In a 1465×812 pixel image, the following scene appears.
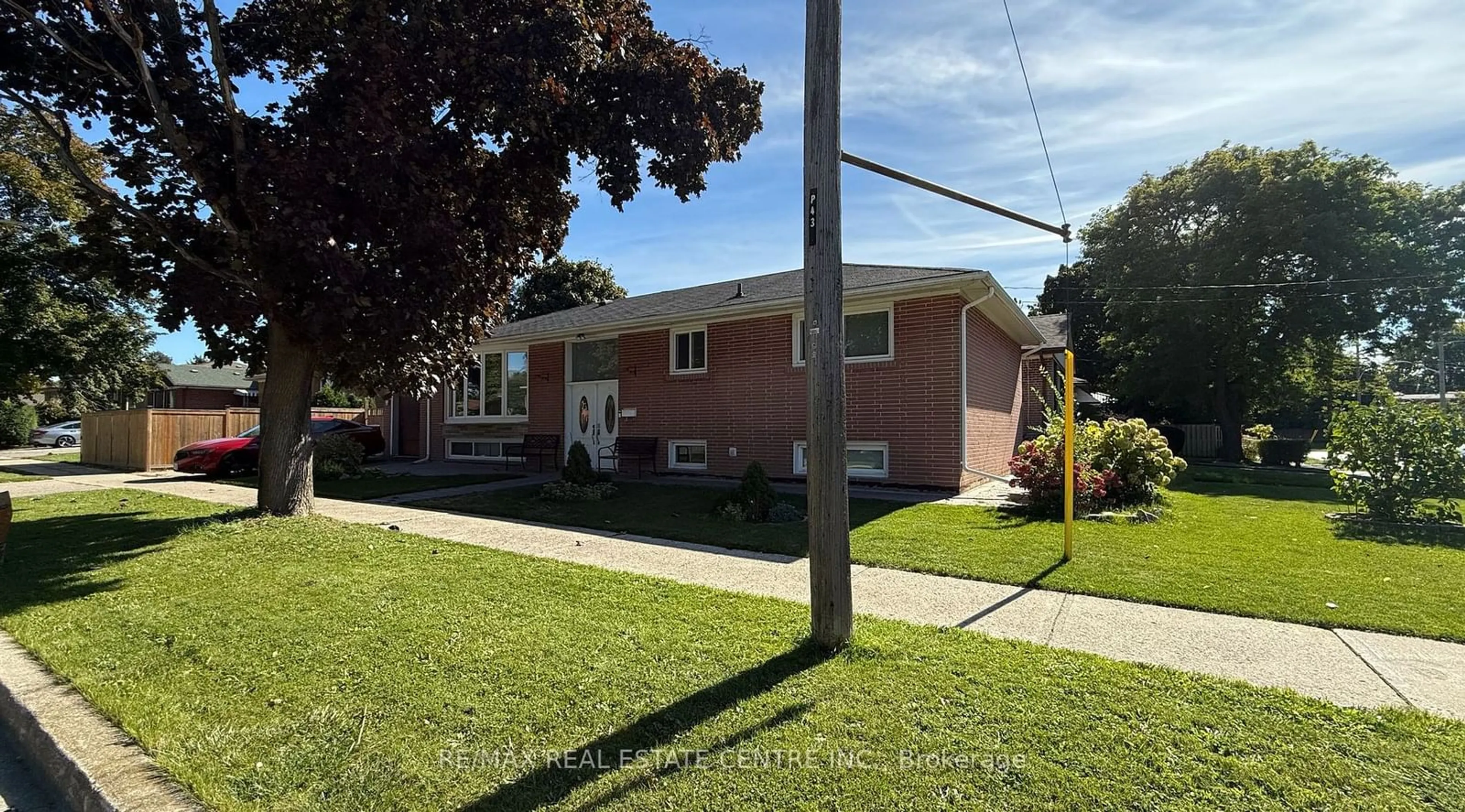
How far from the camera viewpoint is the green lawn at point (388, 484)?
12062 mm

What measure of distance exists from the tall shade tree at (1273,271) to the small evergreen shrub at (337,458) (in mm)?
26502

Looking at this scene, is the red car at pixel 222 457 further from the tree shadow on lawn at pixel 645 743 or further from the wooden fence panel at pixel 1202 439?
the wooden fence panel at pixel 1202 439

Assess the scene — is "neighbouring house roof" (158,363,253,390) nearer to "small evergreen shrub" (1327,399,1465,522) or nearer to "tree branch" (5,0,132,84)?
"tree branch" (5,0,132,84)

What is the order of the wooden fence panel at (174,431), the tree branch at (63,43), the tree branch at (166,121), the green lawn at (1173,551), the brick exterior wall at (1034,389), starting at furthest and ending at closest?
the brick exterior wall at (1034,389), the wooden fence panel at (174,431), the tree branch at (166,121), the tree branch at (63,43), the green lawn at (1173,551)

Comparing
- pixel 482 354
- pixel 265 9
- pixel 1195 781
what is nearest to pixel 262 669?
pixel 1195 781

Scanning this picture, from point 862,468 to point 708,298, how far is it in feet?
17.9

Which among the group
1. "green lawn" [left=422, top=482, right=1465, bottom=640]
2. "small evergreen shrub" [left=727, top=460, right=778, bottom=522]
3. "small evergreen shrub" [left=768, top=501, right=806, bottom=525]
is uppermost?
"small evergreen shrub" [left=727, top=460, right=778, bottom=522]

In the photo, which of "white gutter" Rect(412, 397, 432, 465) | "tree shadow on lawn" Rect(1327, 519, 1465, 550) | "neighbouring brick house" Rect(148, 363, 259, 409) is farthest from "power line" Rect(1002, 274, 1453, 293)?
"neighbouring brick house" Rect(148, 363, 259, 409)

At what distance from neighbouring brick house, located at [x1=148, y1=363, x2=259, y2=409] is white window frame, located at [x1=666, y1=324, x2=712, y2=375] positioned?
37.1m

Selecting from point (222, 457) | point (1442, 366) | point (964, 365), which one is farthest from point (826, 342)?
point (1442, 366)

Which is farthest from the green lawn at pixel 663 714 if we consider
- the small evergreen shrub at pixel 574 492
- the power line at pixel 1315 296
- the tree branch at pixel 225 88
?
the power line at pixel 1315 296

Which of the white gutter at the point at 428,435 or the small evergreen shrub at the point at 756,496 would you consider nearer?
the small evergreen shrub at the point at 756,496

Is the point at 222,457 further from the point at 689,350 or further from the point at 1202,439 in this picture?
the point at 1202,439

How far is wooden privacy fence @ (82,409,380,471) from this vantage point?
17719mm
